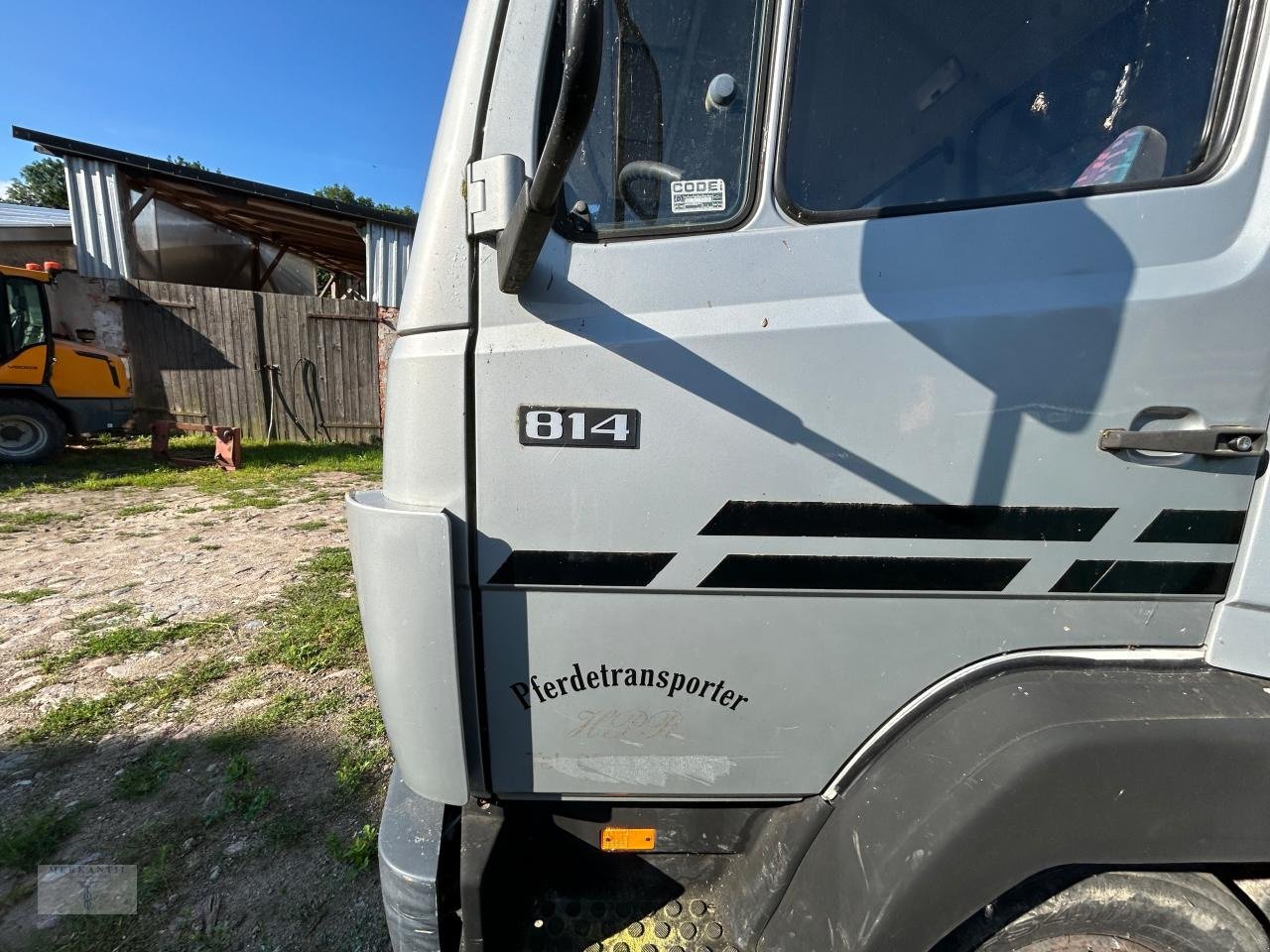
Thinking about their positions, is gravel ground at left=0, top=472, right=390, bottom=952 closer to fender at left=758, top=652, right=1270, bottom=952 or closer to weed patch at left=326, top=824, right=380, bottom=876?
weed patch at left=326, top=824, right=380, bottom=876

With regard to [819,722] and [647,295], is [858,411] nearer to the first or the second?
[647,295]

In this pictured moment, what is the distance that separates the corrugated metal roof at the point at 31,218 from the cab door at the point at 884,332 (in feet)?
45.2

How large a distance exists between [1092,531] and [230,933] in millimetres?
2746

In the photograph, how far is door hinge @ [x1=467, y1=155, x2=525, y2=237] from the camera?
1115 mm

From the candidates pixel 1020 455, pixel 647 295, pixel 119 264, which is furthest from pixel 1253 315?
pixel 119 264

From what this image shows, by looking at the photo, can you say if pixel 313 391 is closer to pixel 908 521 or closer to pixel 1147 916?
pixel 908 521

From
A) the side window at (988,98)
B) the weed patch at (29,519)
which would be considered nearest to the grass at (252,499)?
the weed patch at (29,519)

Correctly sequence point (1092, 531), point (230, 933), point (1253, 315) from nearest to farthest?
point (1253, 315), point (1092, 531), point (230, 933)

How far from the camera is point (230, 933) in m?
1.88

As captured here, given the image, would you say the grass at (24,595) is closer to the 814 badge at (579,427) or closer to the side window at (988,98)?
the 814 badge at (579,427)

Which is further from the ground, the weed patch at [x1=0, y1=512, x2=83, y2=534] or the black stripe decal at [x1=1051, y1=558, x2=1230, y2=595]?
the black stripe decal at [x1=1051, y1=558, x2=1230, y2=595]

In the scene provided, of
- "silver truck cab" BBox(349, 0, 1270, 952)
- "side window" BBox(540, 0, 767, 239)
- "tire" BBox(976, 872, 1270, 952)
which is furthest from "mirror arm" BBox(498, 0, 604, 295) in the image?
"tire" BBox(976, 872, 1270, 952)

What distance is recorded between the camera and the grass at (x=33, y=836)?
2.10 metres

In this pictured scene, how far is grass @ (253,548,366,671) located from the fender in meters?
2.66
